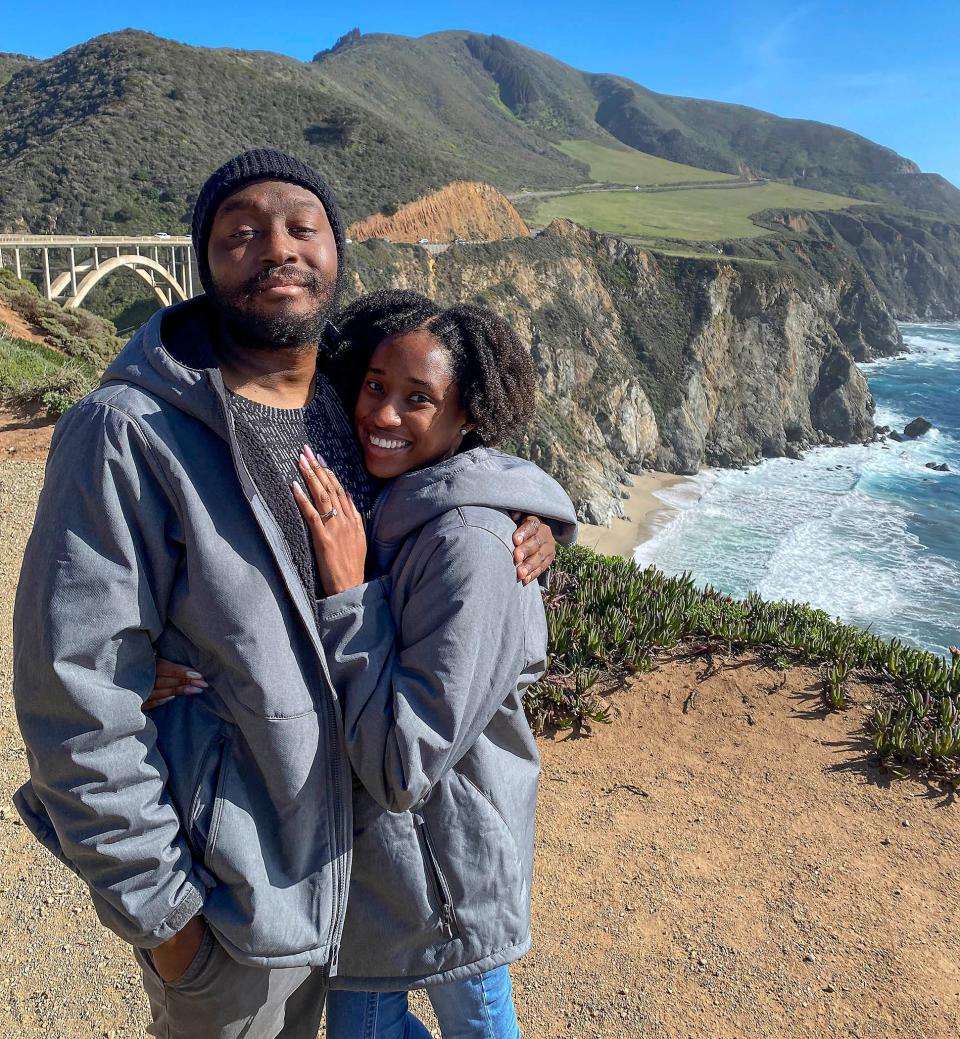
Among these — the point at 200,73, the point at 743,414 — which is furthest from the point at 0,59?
the point at 743,414

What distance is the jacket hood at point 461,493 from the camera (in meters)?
1.76

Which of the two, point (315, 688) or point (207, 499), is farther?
point (315, 688)

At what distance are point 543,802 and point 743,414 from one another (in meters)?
49.9

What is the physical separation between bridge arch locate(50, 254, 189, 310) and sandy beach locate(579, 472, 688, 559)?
19.2m

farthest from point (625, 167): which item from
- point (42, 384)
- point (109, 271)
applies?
point (42, 384)

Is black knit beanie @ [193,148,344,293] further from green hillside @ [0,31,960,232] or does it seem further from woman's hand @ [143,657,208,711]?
green hillside @ [0,31,960,232]

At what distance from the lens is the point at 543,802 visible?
184 inches

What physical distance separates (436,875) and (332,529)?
814 mm

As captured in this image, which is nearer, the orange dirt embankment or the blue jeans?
the blue jeans

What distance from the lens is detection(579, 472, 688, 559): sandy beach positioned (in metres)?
32.3

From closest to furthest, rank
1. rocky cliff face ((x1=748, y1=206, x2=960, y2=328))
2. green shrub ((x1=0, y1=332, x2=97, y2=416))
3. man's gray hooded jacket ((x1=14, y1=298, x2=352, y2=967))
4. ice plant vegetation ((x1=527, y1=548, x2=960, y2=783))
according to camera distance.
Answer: man's gray hooded jacket ((x1=14, y1=298, x2=352, y2=967)), ice plant vegetation ((x1=527, y1=548, x2=960, y2=783)), green shrub ((x1=0, y1=332, x2=97, y2=416)), rocky cliff face ((x1=748, y1=206, x2=960, y2=328))

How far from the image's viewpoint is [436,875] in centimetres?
177

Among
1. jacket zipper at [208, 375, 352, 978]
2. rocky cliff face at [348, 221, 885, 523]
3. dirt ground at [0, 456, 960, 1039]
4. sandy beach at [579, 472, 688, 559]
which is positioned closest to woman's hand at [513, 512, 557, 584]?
jacket zipper at [208, 375, 352, 978]

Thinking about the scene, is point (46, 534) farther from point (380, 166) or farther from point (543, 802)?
point (380, 166)
